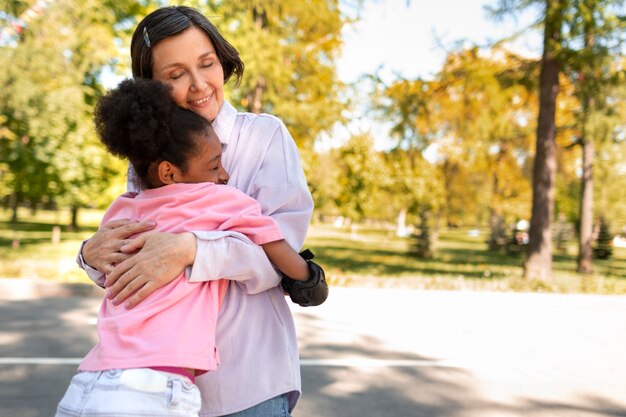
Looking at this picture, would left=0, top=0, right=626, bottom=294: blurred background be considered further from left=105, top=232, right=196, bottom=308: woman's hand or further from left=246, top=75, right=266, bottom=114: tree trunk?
left=105, top=232, right=196, bottom=308: woman's hand

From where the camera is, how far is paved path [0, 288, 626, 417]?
5191mm

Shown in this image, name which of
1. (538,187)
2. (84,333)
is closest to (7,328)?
(84,333)

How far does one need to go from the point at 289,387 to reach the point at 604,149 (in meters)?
16.3

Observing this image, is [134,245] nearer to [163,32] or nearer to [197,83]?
[197,83]

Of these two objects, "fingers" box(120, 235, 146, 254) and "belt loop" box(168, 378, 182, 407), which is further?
"fingers" box(120, 235, 146, 254)

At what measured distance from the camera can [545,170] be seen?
14859mm

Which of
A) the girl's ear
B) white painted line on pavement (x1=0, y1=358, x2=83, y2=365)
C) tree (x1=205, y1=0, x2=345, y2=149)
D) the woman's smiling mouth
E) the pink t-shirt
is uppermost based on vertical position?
tree (x1=205, y1=0, x2=345, y2=149)

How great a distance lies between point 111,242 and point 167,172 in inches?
8.8

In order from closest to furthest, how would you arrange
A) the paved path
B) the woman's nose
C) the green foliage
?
1. the woman's nose
2. the paved path
3. the green foliage

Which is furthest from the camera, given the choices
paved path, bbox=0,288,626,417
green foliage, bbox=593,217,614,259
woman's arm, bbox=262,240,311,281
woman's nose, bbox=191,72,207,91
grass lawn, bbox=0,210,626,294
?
green foliage, bbox=593,217,614,259

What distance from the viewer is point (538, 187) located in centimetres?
1497

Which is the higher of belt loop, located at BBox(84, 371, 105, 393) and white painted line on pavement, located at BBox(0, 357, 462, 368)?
belt loop, located at BBox(84, 371, 105, 393)

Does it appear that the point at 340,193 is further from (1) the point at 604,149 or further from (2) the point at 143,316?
(2) the point at 143,316

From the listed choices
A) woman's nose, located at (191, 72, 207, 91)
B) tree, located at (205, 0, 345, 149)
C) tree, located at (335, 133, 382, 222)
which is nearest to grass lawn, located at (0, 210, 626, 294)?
tree, located at (205, 0, 345, 149)
